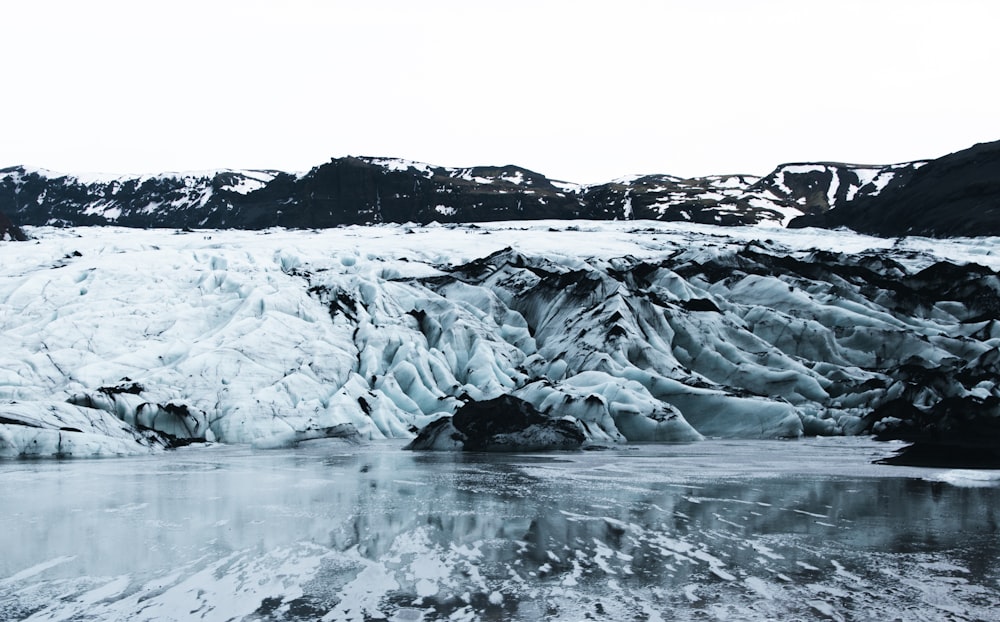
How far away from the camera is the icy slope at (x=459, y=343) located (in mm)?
17734

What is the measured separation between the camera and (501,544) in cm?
678

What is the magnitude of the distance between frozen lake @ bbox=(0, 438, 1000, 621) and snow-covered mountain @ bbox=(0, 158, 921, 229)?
165 ft

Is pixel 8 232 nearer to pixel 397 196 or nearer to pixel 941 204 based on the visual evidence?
pixel 397 196

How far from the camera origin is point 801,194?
7519 cm

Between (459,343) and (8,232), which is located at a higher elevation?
(8,232)

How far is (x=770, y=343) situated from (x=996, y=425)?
29.6 ft

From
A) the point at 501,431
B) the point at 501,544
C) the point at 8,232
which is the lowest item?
the point at 501,431

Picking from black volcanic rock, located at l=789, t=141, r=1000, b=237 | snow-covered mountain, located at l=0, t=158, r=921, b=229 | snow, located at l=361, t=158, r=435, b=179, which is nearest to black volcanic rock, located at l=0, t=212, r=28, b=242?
snow-covered mountain, located at l=0, t=158, r=921, b=229

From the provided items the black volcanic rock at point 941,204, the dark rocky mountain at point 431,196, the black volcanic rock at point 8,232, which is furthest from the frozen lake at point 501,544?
the dark rocky mountain at point 431,196

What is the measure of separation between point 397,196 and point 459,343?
47837mm

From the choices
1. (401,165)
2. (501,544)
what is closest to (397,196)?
(401,165)

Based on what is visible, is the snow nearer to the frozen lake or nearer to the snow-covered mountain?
the snow-covered mountain

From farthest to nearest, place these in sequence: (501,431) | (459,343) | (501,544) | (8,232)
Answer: (8,232) → (459,343) → (501,431) → (501,544)

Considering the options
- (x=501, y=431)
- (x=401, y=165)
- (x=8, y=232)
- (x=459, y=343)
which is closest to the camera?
(x=501, y=431)
